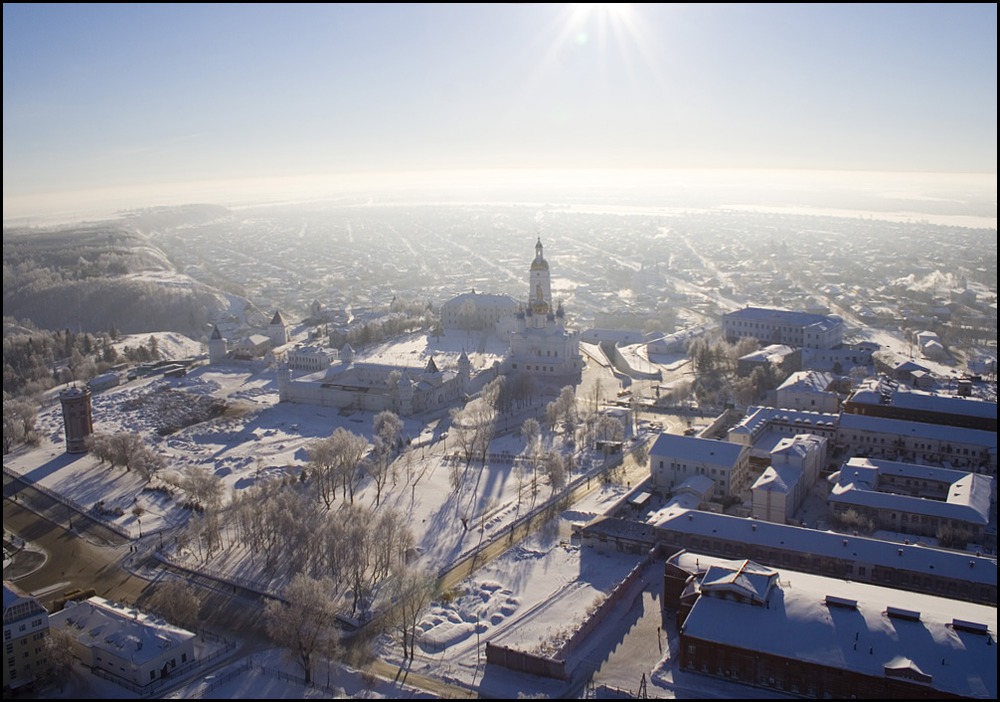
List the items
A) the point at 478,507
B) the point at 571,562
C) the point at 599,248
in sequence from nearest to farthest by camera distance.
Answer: the point at 571,562 → the point at 478,507 → the point at 599,248

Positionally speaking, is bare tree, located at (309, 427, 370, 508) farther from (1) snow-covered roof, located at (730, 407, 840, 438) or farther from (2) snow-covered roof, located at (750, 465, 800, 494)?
(1) snow-covered roof, located at (730, 407, 840, 438)

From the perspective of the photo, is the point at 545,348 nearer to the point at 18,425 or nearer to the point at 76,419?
the point at 76,419

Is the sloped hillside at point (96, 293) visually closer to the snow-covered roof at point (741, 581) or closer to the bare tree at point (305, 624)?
the bare tree at point (305, 624)

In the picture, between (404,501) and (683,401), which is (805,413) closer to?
(683,401)

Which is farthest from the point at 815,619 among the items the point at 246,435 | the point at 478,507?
the point at 246,435

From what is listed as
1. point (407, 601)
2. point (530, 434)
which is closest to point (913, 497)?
point (530, 434)

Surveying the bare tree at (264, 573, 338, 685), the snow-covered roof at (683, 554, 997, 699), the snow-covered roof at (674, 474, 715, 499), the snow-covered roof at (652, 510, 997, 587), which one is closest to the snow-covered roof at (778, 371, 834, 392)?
the snow-covered roof at (674, 474, 715, 499)

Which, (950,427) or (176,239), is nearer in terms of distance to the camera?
(950,427)
